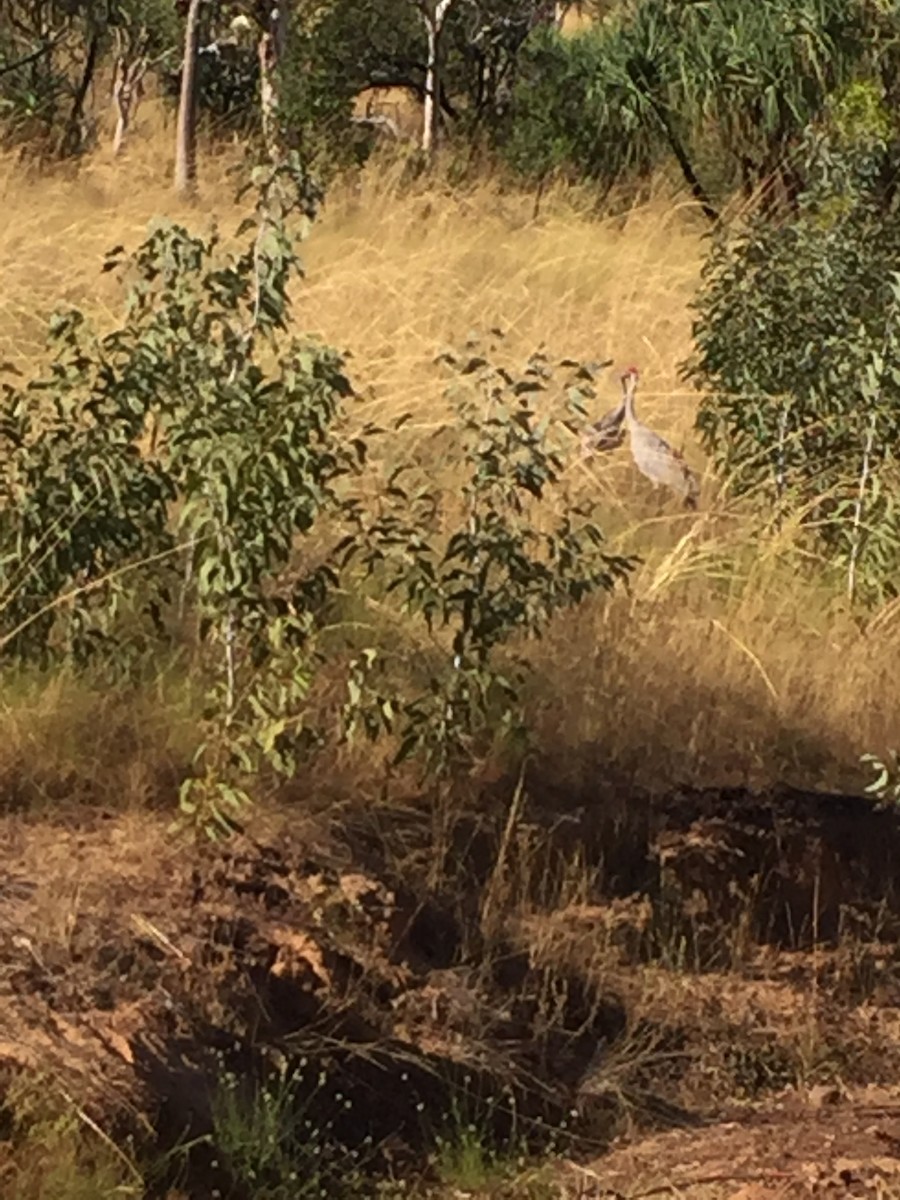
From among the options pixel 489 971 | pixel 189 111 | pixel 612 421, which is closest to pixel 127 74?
pixel 189 111

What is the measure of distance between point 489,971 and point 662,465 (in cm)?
340

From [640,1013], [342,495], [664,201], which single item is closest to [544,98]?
[664,201]

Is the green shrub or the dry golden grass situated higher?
the green shrub

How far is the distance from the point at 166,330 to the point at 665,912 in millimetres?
1782

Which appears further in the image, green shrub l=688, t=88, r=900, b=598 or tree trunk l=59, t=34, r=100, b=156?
tree trunk l=59, t=34, r=100, b=156

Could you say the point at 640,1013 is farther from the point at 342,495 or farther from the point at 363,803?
the point at 342,495

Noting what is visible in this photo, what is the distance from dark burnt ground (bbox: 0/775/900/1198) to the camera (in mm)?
3650

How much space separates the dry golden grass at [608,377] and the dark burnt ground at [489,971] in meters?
0.42

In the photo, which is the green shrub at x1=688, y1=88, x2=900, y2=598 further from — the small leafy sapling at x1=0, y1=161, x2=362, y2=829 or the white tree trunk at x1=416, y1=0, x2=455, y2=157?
the white tree trunk at x1=416, y1=0, x2=455, y2=157

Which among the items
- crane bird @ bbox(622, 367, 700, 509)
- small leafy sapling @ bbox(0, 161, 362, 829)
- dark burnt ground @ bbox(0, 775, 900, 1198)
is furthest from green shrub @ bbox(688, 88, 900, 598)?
small leafy sapling @ bbox(0, 161, 362, 829)

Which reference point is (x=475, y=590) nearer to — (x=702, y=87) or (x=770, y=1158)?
(x=770, y=1158)

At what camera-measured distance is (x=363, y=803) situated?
4.72 metres

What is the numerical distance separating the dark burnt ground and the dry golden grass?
1.38 ft

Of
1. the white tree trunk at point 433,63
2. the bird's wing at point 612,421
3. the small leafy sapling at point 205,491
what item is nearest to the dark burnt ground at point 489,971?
the small leafy sapling at point 205,491
